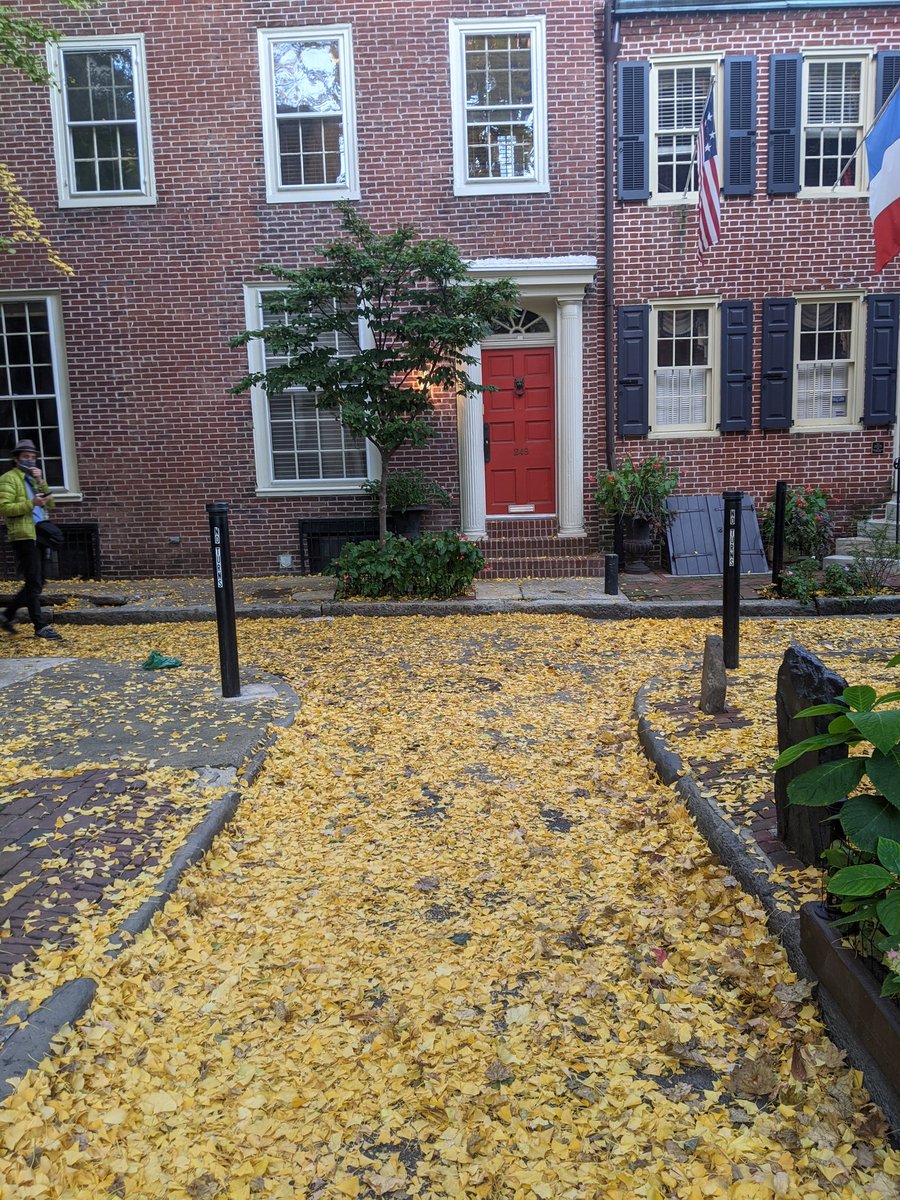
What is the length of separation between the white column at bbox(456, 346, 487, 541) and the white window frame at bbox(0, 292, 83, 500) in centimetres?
494

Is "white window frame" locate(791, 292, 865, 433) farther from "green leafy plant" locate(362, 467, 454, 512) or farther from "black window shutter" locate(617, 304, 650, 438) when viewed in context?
"green leafy plant" locate(362, 467, 454, 512)

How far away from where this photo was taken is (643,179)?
11375 millimetres

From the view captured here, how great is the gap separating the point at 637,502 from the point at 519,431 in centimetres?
183

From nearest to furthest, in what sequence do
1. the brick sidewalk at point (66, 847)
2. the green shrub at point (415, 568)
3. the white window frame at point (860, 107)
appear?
1. the brick sidewalk at point (66, 847)
2. the green shrub at point (415, 568)
3. the white window frame at point (860, 107)

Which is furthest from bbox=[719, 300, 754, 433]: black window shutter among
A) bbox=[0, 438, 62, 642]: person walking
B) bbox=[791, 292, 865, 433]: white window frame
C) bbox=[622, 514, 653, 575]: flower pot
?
bbox=[0, 438, 62, 642]: person walking

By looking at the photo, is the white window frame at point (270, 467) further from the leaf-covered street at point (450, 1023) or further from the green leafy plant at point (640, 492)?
the leaf-covered street at point (450, 1023)

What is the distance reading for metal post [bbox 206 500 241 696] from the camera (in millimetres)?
Answer: 6027

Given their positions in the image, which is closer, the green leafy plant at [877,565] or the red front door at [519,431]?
the green leafy plant at [877,565]

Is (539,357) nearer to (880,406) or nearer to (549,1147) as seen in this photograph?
(880,406)

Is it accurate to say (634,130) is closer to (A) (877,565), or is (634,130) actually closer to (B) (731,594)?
(A) (877,565)

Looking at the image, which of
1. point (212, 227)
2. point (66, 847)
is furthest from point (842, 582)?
point (212, 227)

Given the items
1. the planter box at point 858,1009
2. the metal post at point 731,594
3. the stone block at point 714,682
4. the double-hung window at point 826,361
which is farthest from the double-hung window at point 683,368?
the planter box at point 858,1009

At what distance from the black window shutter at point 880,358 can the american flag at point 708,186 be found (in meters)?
2.95

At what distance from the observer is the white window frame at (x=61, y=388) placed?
38.5ft
